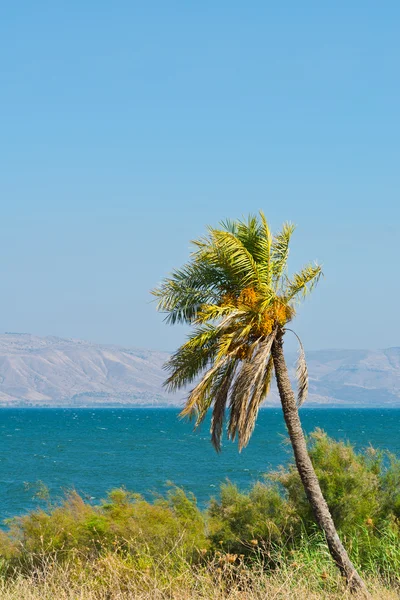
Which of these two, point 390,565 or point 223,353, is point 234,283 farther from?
point 390,565

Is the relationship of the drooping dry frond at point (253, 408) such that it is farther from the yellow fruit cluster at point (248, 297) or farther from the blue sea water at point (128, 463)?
the blue sea water at point (128, 463)

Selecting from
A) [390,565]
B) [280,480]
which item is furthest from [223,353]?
[280,480]

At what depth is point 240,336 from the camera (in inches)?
773

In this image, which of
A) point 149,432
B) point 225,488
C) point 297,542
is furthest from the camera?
point 149,432

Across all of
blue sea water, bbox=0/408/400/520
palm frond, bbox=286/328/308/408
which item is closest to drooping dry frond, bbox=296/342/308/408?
palm frond, bbox=286/328/308/408

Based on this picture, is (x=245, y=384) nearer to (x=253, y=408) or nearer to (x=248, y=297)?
(x=253, y=408)

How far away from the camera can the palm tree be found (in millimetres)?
19656

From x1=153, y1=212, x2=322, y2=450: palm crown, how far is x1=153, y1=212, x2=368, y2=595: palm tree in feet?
0.08

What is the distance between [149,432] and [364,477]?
114667 millimetres

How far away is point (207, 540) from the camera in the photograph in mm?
27125

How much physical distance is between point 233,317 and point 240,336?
0.60m

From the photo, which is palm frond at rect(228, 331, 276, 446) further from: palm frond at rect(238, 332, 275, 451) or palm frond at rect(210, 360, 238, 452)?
palm frond at rect(210, 360, 238, 452)

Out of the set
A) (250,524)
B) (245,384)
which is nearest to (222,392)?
(245,384)

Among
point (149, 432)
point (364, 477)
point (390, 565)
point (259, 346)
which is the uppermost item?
point (259, 346)
